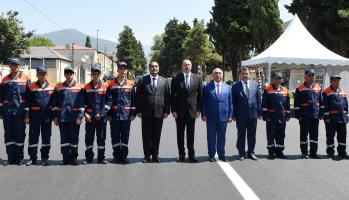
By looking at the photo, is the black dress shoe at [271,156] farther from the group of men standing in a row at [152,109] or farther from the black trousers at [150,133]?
the black trousers at [150,133]

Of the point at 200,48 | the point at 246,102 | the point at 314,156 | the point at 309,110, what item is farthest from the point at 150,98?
the point at 200,48

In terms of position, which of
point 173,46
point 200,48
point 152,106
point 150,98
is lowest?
point 152,106

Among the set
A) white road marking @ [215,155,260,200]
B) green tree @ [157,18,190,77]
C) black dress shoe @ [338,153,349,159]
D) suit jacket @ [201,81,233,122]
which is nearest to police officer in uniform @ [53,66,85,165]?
suit jacket @ [201,81,233,122]

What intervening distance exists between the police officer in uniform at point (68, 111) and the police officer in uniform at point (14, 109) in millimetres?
637

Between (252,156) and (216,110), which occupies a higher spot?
(216,110)

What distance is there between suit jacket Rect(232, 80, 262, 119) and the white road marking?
1123mm

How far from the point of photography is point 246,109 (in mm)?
9547

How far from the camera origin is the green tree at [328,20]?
124ft

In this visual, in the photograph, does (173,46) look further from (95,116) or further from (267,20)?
(95,116)

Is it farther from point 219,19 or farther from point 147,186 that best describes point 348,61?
point 219,19

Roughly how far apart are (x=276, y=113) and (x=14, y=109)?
514cm

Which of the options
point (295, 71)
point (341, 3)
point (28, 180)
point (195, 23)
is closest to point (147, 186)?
point (28, 180)

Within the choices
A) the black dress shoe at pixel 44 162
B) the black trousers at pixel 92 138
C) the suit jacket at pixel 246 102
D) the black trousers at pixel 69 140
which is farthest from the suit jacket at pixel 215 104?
the black dress shoe at pixel 44 162

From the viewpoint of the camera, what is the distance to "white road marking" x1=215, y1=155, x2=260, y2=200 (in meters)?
6.40
